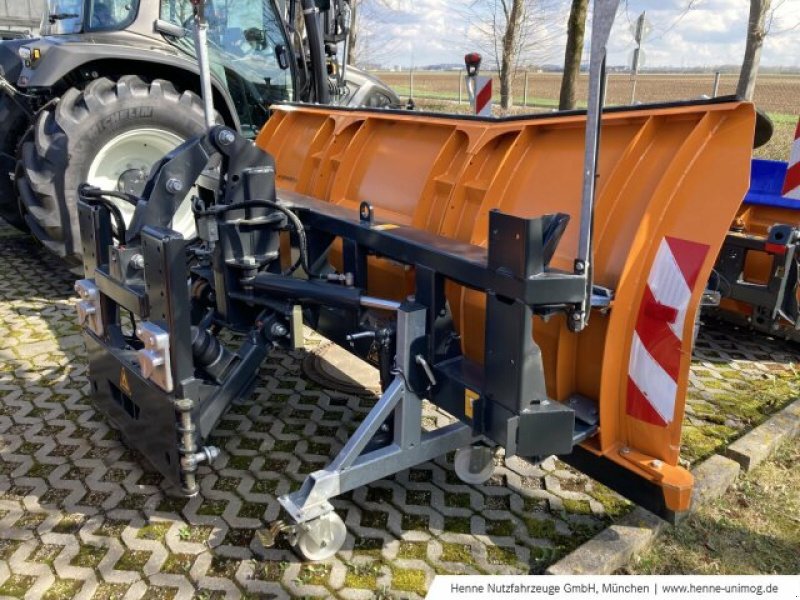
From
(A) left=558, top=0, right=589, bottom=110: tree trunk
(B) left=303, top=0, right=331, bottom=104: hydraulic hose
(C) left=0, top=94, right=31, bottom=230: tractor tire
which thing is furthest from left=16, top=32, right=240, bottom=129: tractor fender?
(A) left=558, top=0, right=589, bottom=110: tree trunk

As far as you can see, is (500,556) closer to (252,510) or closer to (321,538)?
(321,538)

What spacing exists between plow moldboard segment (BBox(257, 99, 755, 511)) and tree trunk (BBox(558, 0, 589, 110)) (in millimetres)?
8634

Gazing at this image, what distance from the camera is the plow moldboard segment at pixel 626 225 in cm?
222

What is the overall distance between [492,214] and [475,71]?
454 cm

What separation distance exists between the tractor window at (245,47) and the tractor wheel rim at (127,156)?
79 cm

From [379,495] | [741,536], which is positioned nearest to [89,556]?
[379,495]

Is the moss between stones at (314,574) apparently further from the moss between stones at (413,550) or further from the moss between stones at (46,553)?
the moss between stones at (46,553)

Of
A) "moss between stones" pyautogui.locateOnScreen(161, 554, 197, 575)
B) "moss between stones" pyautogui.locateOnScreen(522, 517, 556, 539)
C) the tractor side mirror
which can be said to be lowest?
"moss between stones" pyautogui.locateOnScreen(161, 554, 197, 575)

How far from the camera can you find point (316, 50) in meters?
5.48

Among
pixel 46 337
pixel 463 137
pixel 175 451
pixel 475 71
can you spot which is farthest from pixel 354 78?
pixel 175 451

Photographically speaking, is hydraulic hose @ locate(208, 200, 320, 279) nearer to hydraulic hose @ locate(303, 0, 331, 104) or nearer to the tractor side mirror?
hydraulic hose @ locate(303, 0, 331, 104)

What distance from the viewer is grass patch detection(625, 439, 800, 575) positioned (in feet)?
8.56

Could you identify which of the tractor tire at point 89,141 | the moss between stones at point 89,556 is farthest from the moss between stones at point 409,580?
the tractor tire at point 89,141

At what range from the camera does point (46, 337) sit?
466 cm
